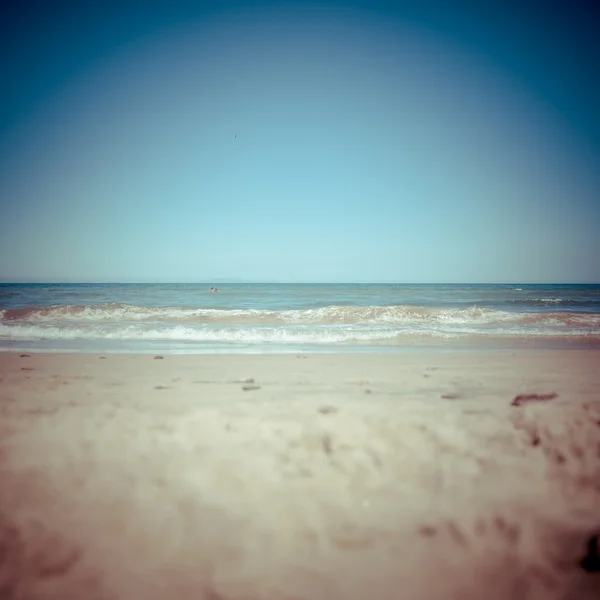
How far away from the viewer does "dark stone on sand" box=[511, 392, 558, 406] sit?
4965mm

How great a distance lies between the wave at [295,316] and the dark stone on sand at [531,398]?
463 inches

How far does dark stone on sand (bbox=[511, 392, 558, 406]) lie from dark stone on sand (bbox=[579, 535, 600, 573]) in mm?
2588

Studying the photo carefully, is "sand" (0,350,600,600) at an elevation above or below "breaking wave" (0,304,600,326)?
below

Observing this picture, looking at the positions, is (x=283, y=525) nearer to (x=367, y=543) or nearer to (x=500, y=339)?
(x=367, y=543)

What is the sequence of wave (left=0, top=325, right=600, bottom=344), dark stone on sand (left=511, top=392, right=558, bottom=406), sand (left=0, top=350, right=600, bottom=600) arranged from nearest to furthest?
sand (left=0, top=350, right=600, bottom=600) → dark stone on sand (left=511, top=392, right=558, bottom=406) → wave (left=0, top=325, right=600, bottom=344)

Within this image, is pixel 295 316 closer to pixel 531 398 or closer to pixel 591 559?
pixel 531 398

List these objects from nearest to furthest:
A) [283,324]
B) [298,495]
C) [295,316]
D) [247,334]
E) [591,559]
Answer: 1. [591,559]
2. [298,495]
3. [247,334]
4. [283,324]
5. [295,316]

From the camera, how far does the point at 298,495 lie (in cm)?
295

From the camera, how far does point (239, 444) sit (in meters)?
3.72

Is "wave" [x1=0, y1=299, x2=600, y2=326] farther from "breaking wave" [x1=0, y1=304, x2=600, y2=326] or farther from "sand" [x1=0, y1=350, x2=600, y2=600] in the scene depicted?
"sand" [x1=0, y1=350, x2=600, y2=600]

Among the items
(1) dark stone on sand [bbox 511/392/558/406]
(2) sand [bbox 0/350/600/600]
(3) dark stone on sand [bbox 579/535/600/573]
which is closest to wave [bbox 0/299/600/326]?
(1) dark stone on sand [bbox 511/392/558/406]

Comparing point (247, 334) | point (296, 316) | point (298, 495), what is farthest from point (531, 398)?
point (296, 316)

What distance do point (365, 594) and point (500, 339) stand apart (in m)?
11.2

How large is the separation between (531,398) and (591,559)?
127 inches
